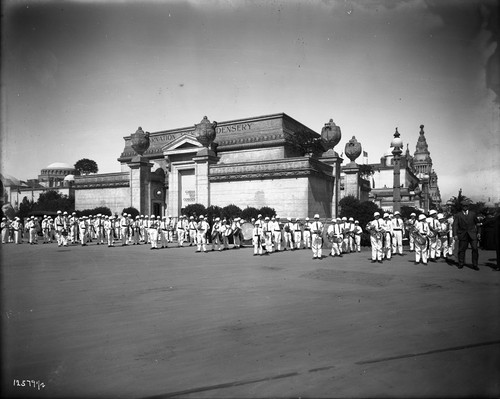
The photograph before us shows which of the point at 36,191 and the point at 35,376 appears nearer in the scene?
the point at 35,376

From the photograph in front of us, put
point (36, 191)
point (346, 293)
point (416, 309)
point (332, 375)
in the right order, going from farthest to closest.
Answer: point (36, 191), point (346, 293), point (416, 309), point (332, 375)

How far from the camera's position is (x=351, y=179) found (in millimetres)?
33500

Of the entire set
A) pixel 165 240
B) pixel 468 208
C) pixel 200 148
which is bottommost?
pixel 165 240

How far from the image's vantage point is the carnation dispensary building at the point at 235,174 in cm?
2900

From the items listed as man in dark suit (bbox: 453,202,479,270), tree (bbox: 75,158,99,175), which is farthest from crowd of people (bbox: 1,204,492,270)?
tree (bbox: 75,158,99,175)

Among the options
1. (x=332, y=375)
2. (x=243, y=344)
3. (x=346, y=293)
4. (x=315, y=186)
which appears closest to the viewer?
(x=332, y=375)

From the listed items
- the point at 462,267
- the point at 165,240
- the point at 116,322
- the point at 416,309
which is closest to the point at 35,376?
the point at 116,322

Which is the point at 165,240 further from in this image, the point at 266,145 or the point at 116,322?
the point at 116,322

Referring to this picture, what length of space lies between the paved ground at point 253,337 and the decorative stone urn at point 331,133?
76.3 feet

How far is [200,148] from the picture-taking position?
34.4 m

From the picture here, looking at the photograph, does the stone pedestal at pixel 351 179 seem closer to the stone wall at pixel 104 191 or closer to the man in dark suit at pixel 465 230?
the man in dark suit at pixel 465 230

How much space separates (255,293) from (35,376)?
16.5 feet

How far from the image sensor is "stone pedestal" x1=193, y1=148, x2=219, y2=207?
31805 millimetres

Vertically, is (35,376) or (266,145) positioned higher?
(266,145)
